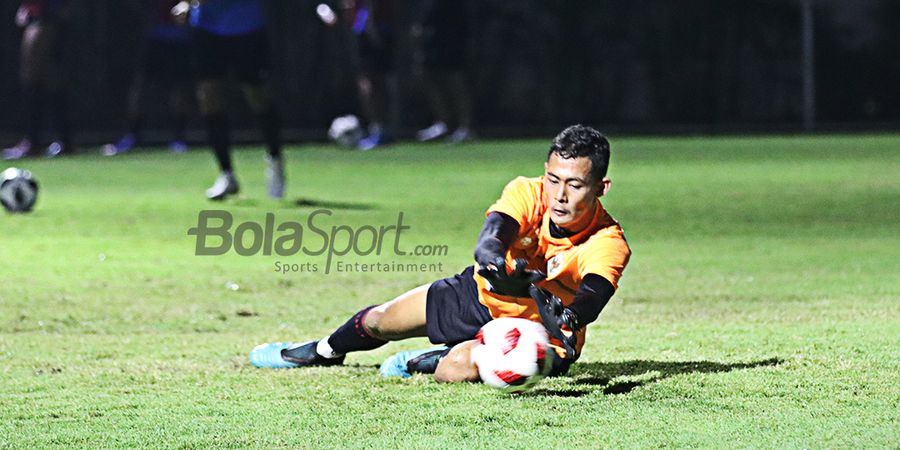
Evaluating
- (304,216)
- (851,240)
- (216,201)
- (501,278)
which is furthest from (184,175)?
(501,278)

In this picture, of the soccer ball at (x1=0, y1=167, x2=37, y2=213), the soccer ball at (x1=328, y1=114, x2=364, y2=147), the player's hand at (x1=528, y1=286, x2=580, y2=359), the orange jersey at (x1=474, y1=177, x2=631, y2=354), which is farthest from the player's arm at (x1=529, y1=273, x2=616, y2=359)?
the soccer ball at (x1=328, y1=114, x2=364, y2=147)

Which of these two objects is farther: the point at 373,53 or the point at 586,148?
the point at 373,53

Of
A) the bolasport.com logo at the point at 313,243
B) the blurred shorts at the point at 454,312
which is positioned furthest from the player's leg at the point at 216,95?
the blurred shorts at the point at 454,312

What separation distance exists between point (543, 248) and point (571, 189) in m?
0.26

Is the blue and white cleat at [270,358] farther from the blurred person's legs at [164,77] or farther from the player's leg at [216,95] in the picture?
the blurred person's legs at [164,77]

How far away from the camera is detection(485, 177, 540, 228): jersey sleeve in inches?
195

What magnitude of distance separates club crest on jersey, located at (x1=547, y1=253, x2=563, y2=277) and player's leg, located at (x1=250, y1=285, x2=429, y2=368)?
1.46 feet

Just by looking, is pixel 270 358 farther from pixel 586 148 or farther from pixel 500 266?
pixel 586 148

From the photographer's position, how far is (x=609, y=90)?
21672 millimetres

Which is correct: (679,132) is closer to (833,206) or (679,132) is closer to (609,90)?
(609,90)

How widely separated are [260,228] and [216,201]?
1.96 m

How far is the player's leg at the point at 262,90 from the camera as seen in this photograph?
11375 millimetres

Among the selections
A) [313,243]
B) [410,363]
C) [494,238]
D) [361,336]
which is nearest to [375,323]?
[361,336]

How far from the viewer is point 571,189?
482 cm
